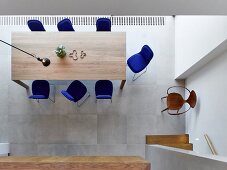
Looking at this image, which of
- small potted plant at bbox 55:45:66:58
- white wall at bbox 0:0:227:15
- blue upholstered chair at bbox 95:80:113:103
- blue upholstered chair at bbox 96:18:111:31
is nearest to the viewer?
white wall at bbox 0:0:227:15

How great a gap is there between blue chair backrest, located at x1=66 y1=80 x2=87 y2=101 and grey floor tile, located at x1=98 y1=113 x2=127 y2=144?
71 centimetres

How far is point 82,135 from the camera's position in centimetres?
817

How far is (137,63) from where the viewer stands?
7.70 meters

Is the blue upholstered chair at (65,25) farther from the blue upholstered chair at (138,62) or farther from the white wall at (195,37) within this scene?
the white wall at (195,37)

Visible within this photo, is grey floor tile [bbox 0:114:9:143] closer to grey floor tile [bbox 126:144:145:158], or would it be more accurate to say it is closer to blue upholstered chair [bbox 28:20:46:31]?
blue upholstered chair [bbox 28:20:46:31]

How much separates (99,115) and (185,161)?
544cm

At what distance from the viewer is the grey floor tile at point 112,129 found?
26.7 feet

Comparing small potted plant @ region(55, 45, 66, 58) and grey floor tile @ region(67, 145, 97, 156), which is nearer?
small potted plant @ region(55, 45, 66, 58)

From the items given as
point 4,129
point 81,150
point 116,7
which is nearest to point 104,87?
point 81,150

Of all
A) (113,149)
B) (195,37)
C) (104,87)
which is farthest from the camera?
(113,149)

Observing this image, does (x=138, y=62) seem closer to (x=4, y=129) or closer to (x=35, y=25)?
(x=35, y=25)

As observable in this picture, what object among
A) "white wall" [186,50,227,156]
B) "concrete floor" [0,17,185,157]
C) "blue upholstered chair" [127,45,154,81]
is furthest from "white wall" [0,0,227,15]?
"concrete floor" [0,17,185,157]

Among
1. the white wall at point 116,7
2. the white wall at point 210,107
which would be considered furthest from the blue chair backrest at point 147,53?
the white wall at point 116,7

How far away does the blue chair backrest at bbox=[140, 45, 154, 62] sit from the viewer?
744cm
